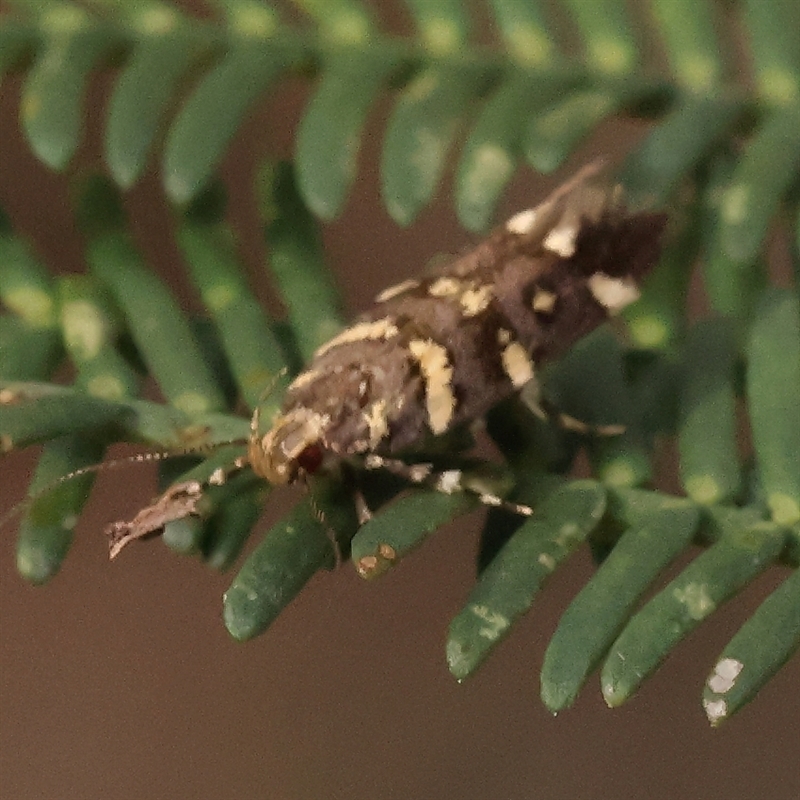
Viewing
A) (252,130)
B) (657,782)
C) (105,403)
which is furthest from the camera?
(252,130)

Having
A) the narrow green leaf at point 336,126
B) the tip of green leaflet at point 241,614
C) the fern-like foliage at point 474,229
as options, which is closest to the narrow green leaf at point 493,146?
the fern-like foliage at point 474,229

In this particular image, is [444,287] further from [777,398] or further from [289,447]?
[777,398]

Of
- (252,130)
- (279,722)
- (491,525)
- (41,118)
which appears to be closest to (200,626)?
(279,722)

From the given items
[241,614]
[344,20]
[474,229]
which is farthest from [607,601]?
[344,20]

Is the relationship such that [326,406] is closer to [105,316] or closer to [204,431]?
[204,431]

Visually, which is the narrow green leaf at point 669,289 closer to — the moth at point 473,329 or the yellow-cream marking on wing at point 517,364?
the moth at point 473,329
